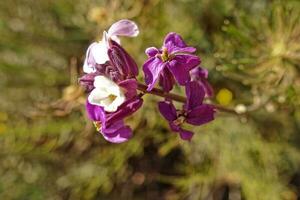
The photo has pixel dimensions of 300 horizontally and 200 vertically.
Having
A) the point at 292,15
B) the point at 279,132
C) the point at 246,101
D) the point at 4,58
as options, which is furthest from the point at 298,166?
the point at 4,58

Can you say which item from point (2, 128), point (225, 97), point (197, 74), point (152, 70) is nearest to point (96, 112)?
point (152, 70)

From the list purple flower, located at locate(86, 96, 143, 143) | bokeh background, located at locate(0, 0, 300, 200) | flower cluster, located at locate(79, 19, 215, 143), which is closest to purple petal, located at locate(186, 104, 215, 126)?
flower cluster, located at locate(79, 19, 215, 143)

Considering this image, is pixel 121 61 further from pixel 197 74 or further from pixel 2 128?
pixel 2 128

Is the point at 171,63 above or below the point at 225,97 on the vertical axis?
above

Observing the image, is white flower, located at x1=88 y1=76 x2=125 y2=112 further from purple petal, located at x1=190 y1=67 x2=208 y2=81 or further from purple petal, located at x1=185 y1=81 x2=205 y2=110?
purple petal, located at x1=190 y1=67 x2=208 y2=81

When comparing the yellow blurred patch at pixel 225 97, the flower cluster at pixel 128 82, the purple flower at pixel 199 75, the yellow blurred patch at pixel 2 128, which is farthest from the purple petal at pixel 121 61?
the yellow blurred patch at pixel 2 128

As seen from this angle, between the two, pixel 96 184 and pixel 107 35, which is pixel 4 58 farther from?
pixel 107 35

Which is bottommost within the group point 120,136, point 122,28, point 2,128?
point 2,128
